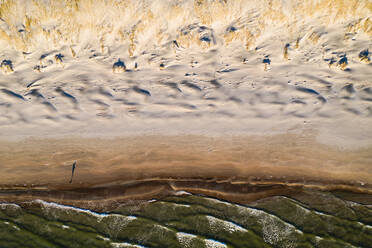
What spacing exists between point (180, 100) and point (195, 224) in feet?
12.8

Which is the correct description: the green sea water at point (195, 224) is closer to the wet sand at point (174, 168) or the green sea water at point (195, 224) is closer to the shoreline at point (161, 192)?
the shoreline at point (161, 192)

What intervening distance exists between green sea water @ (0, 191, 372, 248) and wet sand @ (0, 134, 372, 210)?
0.32 metres

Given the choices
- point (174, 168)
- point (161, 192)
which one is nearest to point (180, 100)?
point (174, 168)

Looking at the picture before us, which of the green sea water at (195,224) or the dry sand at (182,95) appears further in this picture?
the dry sand at (182,95)

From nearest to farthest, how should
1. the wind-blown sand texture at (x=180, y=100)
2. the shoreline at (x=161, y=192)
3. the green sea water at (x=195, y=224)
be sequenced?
the green sea water at (x=195, y=224), the wind-blown sand texture at (x=180, y=100), the shoreline at (x=161, y=192)

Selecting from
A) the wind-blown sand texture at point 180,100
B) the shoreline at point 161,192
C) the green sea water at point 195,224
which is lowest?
the green sea water at point 195,224

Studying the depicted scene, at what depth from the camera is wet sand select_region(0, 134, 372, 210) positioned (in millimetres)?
7043

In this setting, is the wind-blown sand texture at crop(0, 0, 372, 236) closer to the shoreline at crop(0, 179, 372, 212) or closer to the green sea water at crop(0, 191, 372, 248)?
the shoreline at crop(0, 179, 372, 212)

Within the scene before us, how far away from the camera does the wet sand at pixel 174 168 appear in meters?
7.04

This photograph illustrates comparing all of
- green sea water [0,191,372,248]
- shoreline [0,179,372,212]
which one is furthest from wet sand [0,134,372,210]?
green sea water [0,191,372,248]

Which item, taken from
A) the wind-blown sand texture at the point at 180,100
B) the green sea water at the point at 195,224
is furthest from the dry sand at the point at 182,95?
the green sea water at the point at 195,224

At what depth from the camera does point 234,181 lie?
7227 mm

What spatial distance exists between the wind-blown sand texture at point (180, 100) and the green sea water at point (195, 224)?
349mm

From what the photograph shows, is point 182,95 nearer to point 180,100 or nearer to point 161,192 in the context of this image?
point 180,100
